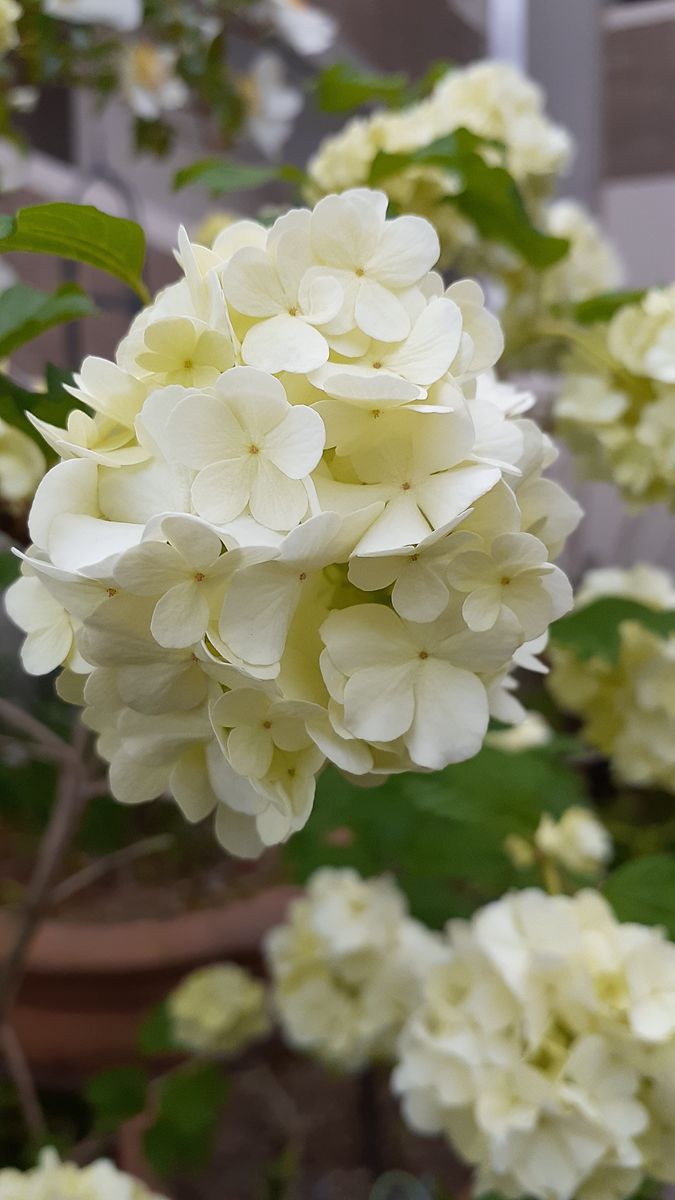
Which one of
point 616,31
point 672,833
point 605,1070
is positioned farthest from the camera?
point 616,31

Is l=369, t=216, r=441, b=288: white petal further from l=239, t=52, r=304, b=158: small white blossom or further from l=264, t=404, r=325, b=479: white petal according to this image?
l=239, t=52, r=304, b=158: small white blossom

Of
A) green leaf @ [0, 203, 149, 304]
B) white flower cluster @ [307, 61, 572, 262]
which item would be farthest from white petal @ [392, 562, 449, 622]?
white flower cluster @ [307, 61, 572, 262]

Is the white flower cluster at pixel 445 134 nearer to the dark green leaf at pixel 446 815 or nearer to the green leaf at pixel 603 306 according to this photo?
the green leaf at pixel 603 306

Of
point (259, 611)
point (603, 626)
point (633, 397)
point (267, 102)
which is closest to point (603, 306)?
point (633, 397)

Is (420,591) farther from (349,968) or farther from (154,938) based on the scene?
(154,938)

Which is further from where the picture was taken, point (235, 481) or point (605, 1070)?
point (605, 1070)

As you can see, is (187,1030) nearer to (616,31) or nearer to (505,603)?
(505,603)

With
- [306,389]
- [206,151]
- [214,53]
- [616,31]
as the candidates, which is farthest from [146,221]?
[306,389]
